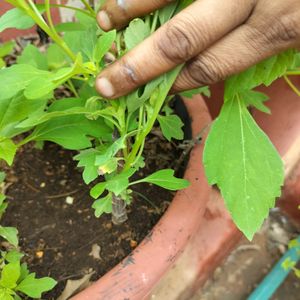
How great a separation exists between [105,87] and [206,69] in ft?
0.46

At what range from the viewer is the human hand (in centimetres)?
50

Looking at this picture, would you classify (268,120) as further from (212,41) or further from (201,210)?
(212,41)

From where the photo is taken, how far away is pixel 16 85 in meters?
0.49

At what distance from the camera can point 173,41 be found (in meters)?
0.50

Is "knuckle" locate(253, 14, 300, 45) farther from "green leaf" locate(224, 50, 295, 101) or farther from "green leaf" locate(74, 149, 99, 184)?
"green leaf" locate(74, 149, 99, 184)

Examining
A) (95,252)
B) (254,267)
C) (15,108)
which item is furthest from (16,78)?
(254,267)

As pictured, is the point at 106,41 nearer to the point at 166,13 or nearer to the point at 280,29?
the point at 166,13

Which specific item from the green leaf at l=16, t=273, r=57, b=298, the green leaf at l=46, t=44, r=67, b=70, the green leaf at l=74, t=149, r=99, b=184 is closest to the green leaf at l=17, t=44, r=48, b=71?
the green leaf at l=46, t=44, r=67, b=70

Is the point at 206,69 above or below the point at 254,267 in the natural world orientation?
above

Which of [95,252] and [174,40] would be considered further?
[95,252]

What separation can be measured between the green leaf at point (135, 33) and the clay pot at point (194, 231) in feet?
1.10

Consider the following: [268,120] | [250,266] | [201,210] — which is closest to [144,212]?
[201,210]

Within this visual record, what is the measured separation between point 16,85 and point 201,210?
0.42 meters

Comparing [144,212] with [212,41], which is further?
[144,212]
